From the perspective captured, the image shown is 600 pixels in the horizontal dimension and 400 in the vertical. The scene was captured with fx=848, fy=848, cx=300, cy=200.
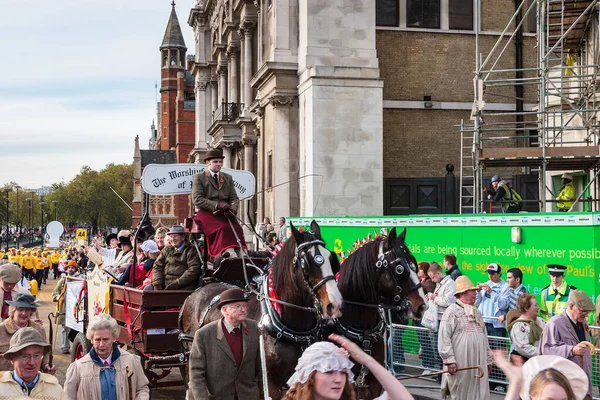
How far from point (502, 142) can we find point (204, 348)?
81.8ft

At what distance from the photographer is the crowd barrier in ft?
40.4

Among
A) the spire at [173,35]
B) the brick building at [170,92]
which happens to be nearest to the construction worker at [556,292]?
the brick building at [170,92]

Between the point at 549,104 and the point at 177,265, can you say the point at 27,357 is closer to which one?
the point at 177,265

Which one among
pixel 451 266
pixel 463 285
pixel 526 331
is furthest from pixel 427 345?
pixel 526 331

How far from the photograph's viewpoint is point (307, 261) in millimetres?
8375

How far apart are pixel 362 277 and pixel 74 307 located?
735 centimetres

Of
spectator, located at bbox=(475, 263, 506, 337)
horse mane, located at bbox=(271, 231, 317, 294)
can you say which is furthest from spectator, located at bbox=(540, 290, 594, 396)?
spectator, located at bbox=(475, 263, 506, 337)

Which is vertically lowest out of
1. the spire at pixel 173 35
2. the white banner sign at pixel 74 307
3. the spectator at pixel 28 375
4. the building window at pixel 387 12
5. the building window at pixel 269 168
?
the white banner sign at pixel 74 307

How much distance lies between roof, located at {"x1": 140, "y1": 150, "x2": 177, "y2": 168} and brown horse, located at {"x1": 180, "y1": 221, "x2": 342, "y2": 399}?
106471mm

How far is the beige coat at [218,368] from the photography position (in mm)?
7168

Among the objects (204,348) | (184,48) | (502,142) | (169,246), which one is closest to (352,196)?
(502,142)

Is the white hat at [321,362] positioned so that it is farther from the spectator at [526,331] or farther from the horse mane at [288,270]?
the spectator at [526,331]

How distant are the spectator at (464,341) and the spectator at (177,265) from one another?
348cm

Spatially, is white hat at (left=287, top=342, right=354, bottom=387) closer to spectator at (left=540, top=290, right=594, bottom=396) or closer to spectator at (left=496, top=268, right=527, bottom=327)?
spectator at (left=540, top=290, right=594, bottom=396)
